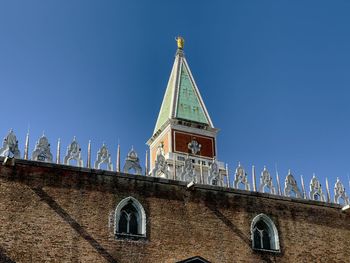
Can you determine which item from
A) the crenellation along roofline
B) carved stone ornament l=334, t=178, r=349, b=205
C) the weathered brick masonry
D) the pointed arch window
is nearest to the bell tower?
carved stone ornament l=334, t=178, r=349, b=205

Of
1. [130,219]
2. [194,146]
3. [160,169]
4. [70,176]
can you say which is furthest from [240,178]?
[194,146]

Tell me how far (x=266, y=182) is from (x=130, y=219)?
729cm

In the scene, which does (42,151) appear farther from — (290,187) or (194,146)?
(194,146)

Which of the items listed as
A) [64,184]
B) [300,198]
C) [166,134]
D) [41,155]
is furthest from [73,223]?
[166,134]

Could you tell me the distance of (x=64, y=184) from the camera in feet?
79.5

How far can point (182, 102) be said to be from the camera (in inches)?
2074

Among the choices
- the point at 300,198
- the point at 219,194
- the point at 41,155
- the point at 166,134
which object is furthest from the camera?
the point at 166,134

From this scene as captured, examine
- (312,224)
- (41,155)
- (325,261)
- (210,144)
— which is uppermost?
(210,144)

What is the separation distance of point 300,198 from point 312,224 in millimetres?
1356

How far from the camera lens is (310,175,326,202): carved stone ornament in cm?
2924

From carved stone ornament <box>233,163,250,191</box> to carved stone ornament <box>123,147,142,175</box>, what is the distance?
4773mm

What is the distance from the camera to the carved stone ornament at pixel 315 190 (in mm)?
29239

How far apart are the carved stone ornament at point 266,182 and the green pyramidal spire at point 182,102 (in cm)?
2321

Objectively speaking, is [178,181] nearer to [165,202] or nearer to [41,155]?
[165,202]
